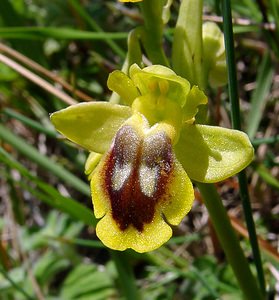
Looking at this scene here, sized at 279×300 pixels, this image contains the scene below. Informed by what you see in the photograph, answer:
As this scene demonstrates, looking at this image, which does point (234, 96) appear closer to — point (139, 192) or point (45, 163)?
point (139, 192)

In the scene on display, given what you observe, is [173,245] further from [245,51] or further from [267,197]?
[245,51]

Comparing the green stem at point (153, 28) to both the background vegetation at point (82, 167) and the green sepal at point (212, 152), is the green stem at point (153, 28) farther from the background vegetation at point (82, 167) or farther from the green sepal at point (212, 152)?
the background vegetation at point (82, 167)

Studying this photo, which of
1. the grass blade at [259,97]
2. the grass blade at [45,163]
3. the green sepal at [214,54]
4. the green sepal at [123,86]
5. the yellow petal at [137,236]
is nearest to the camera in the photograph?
the yellow petal at [137,236]

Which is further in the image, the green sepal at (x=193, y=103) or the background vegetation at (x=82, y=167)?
the background vegetation at (x=82, y=167)

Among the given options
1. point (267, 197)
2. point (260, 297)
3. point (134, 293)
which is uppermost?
point (260, 297)

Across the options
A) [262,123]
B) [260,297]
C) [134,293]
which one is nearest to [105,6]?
[262,123]

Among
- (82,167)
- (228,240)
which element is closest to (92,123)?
(228,240)

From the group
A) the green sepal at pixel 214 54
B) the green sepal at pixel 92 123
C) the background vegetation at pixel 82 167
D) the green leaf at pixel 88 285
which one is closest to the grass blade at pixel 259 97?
the background vegetation at pixel 82 167
